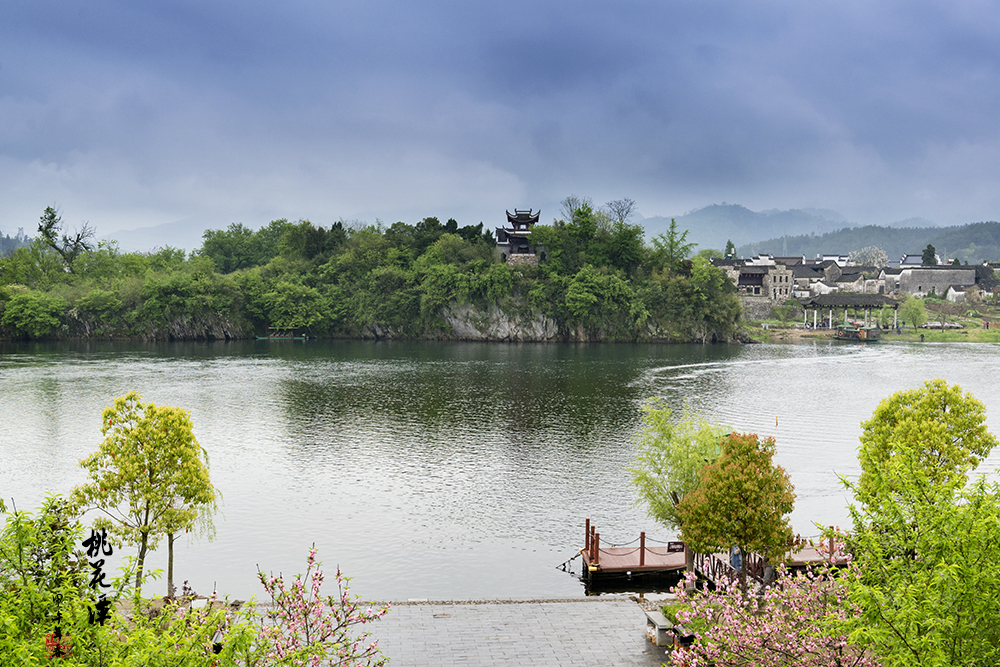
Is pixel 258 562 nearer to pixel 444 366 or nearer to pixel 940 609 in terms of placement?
pixel 940 609

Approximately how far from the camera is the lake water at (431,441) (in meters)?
28.0

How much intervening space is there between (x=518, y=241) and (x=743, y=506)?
112m

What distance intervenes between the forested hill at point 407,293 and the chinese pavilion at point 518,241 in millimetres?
→ 2289

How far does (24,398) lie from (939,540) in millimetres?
60192

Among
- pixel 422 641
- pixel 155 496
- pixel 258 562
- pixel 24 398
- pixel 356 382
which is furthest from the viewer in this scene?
pixel 356 382

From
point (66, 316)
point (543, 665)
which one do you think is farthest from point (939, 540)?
point (66, 316)

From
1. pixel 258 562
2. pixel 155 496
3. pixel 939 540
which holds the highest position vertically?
pixel 939 540

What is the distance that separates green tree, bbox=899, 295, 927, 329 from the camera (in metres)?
130

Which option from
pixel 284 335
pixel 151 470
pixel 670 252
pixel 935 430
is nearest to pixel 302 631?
pixel 151 470

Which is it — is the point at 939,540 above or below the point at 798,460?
above

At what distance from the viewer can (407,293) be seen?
12475 cm

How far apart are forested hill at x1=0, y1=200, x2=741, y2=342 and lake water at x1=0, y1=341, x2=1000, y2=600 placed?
26129 millimetres

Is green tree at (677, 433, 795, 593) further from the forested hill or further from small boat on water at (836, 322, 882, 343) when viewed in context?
small boat on water at (836, 322, 882, 343)

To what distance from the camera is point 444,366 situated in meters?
81.4
